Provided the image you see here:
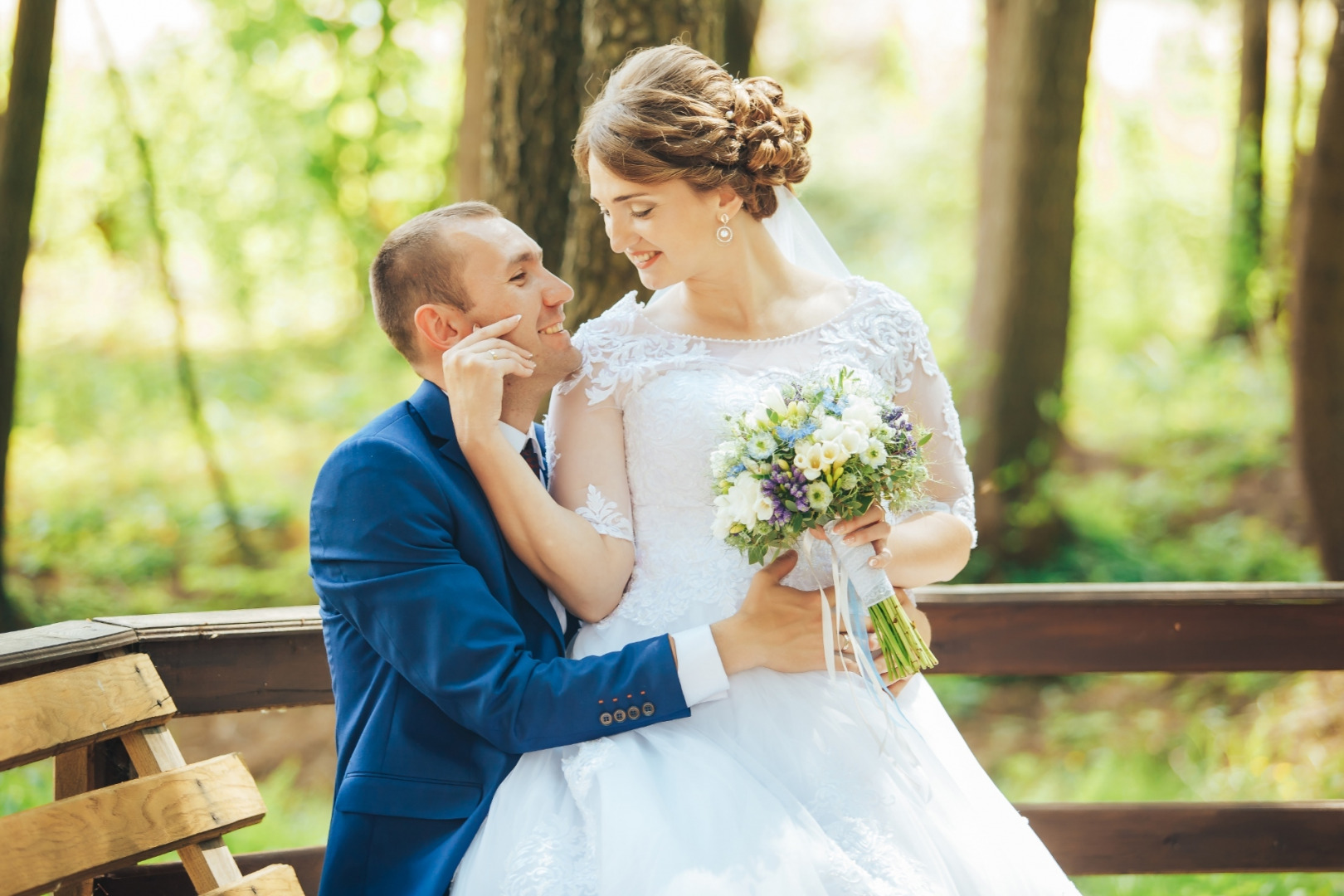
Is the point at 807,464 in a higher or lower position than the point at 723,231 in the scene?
lower

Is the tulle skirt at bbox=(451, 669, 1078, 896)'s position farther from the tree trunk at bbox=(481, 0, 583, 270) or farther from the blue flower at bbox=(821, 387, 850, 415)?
the tree trunk at bbox=(481, 0, 583, 270)

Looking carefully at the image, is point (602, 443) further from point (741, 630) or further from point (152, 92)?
point (152, 92)

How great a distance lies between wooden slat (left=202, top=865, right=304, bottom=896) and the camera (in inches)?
87.0

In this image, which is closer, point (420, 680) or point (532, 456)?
point (420, 680)

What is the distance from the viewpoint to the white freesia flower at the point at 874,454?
2002 millimetres

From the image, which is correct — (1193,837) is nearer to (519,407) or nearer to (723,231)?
(723,231)

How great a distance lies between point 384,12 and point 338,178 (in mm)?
2122

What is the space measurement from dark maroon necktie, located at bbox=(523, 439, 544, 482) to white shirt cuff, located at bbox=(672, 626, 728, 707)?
0.61m

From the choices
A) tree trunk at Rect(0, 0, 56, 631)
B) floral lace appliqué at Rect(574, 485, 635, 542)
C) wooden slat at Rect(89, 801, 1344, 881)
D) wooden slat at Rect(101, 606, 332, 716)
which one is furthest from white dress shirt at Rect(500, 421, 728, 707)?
tree trunk at Rect(0, 0, 56, 631)

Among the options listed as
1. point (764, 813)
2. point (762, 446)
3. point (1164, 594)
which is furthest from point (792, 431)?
point (1164, 594)

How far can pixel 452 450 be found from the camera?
2.29 meters

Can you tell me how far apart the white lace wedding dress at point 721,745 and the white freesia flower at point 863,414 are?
10.1 inches

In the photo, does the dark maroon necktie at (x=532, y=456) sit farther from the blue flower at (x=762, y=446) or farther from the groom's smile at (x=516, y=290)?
the blue flower at (x=762, y=446)

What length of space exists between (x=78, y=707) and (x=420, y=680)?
70 centimetres
